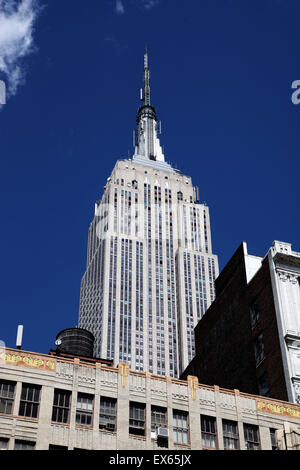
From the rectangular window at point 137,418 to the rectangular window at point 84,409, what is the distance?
3.09 meters

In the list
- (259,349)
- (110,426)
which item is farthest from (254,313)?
(110,426)

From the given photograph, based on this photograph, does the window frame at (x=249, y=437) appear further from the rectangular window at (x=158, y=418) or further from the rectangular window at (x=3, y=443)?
the rectangular window at (x=3, y=443)

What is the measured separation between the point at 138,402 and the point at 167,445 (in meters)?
3.85

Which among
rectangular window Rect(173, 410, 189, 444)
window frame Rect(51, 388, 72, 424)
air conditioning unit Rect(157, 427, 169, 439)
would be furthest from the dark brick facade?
window frame Rect(51, 388, 72, 424)

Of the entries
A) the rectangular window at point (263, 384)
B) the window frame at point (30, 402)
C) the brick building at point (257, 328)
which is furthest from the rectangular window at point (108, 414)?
the rectangular window at point (263, 384)

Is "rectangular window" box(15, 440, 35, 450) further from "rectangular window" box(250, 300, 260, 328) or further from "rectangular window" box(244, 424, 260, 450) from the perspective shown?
"rectangular window" box(250, 300, 260, 328)

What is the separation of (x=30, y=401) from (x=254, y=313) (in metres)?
34.3

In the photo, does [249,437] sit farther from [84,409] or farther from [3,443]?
[3,443]

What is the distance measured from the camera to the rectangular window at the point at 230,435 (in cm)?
5603

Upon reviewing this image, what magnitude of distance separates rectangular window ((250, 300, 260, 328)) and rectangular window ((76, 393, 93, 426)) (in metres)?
29.5

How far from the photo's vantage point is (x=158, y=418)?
181 feet

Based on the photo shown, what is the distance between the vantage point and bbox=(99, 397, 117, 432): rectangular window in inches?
2084
